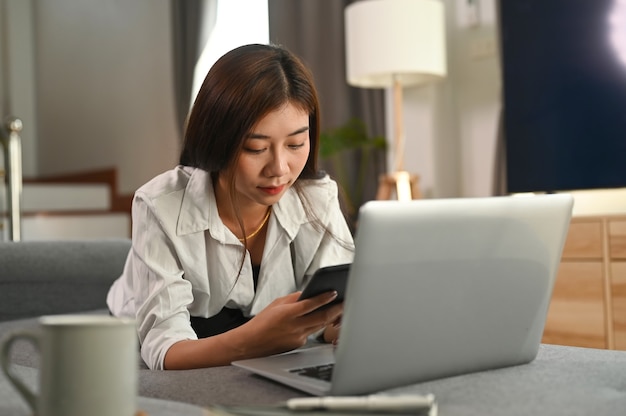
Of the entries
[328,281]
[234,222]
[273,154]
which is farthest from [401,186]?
[328,281]

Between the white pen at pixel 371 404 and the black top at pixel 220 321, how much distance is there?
761 millimetres

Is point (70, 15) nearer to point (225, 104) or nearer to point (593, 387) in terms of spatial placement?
point (225, 104)

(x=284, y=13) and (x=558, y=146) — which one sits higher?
(x=284, y=13)

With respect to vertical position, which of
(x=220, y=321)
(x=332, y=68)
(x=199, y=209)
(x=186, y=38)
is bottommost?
(x=220, y=321)

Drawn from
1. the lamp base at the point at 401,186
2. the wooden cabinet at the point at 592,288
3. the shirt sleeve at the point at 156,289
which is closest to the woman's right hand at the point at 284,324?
the shirt sleeve at the point at 156,289

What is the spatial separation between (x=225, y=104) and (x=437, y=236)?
1.93ft

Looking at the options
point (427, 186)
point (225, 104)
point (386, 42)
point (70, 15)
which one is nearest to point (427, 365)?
point (225, 104)

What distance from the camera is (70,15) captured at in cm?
618

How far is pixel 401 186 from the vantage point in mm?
3162

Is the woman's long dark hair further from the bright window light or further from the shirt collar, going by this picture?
the bright window light

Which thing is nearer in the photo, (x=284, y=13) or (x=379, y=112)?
(x=379, y=112)

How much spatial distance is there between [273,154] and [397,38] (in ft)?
6.43

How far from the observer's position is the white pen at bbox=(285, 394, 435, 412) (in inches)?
28.5

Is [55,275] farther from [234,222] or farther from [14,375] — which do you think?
[14,375]
